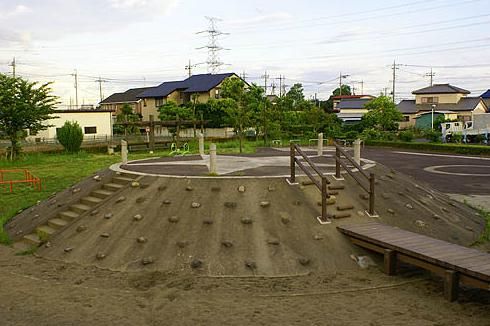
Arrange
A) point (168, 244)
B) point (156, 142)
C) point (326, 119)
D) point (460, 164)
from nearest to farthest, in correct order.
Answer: point (168, 244)
point (460, 164)
point (156, 142)
point (326, 119)

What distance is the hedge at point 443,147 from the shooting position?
33.8 metres

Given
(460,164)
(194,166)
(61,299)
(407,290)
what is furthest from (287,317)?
(460,164)

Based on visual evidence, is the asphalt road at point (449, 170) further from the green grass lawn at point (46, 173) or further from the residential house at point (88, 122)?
the residential house at point (88, 122)

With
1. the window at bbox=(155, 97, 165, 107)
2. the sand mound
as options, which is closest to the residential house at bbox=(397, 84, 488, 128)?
the window at bbox=(155, 97, 165, 107)

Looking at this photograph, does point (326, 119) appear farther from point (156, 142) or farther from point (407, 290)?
point (407, 290)

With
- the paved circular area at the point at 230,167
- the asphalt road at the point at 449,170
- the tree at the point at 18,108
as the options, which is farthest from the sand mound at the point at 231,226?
the tree at the point at 18,108

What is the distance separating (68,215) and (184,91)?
168ft

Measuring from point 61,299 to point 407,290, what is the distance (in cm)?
632

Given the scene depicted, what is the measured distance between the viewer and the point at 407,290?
8516 millimetres

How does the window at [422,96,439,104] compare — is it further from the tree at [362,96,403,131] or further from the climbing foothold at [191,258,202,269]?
the climbing foothold at [191,258,202,269]

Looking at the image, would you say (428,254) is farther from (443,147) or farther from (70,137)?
(70,137)

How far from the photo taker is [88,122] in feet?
156

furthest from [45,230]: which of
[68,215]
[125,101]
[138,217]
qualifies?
[125,101]

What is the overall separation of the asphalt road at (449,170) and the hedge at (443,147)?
1.39 metres
